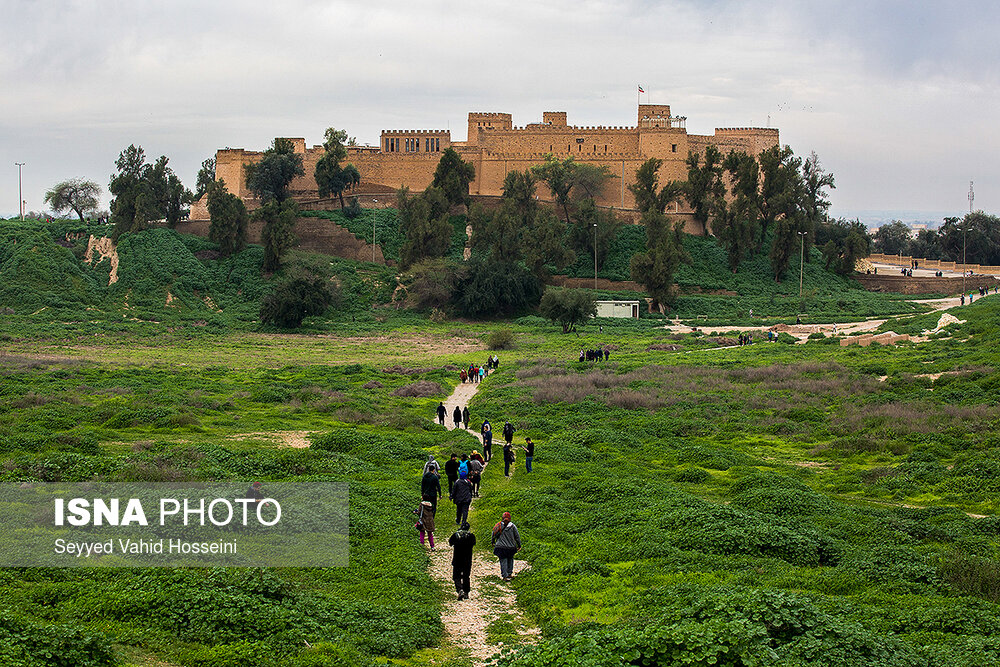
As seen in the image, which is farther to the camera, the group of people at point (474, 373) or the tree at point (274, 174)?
the tree at point (274, 174)

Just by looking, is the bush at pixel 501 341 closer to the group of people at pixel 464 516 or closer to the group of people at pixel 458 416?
the group of people at pixel 458 416

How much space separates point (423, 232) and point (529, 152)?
655 inches

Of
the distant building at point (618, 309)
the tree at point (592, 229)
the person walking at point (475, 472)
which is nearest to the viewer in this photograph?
the person walking at point (475, 472)

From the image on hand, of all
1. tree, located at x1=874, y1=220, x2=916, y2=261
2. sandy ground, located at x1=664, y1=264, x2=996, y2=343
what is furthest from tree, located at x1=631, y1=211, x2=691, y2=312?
tree, located at x1=874, y1=220, x2=916, y2=261

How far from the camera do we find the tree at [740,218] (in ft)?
196

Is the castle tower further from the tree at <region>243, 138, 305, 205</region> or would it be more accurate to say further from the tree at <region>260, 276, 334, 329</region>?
the tree at <region>260, 276, 334, 329</region>

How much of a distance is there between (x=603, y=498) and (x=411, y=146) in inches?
2368

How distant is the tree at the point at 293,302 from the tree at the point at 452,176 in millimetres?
16822

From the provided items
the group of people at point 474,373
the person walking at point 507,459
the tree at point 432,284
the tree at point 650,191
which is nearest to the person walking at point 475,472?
the person walking at point 507,459

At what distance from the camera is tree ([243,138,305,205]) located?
64.0 meters

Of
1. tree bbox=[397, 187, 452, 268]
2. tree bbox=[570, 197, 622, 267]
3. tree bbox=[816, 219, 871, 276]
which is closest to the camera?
tree bbox=[397, 187, 452, 268]

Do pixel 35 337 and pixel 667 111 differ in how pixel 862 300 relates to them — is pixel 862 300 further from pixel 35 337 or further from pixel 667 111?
pixel 35 337

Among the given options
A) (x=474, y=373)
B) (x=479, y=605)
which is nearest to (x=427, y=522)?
(x=479, y=605)

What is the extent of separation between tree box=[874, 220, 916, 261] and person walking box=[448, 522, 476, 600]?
86.1 m
